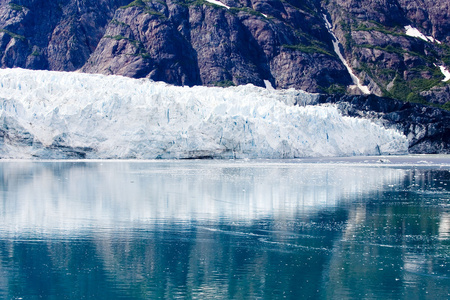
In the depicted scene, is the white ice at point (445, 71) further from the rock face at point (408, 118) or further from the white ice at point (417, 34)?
the rock face at point (408, 118)

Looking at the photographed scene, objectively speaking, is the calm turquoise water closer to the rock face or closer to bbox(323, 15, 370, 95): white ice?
the rock face

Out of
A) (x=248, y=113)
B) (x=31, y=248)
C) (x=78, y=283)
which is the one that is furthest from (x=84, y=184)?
(x=248, y=113)

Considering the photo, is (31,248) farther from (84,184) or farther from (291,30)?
(291,30)

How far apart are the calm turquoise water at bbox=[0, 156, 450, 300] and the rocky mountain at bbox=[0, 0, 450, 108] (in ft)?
218

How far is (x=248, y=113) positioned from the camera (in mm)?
46031

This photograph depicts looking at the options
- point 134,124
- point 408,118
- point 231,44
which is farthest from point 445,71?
point 134,124

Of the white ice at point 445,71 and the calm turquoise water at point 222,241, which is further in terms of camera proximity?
the white ice at point 445,71

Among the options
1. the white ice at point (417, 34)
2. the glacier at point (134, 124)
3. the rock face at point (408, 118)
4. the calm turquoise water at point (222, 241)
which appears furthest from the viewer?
the white ice at point (417, 34)

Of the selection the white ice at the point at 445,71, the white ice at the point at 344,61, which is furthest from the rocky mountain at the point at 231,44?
the white ice at the point at 344,61

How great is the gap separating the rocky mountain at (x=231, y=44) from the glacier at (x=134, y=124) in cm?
4289

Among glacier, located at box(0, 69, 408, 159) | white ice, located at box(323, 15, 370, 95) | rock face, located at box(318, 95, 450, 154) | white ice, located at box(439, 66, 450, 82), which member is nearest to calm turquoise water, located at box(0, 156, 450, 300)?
glacier, located at box(0, 69, 408, 159)

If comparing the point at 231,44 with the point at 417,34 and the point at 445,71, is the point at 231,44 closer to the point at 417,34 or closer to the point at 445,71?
the point at 445,71

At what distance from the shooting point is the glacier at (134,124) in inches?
1608

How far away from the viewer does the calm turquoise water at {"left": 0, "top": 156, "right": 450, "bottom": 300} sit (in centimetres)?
1090
